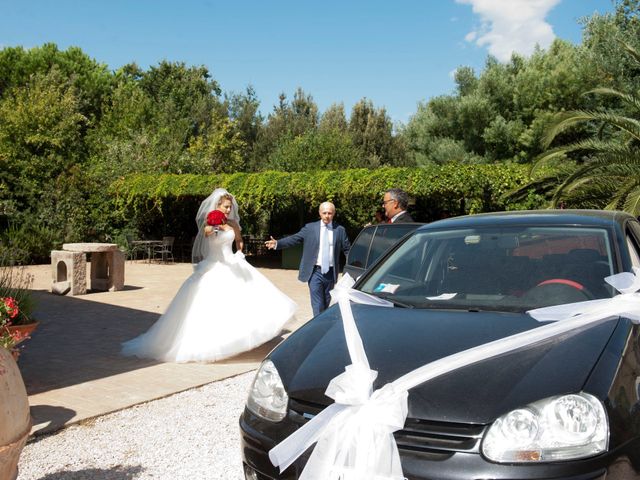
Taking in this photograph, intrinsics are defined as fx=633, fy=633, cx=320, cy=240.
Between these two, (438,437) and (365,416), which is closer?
(438,437)

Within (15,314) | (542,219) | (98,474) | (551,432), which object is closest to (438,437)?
(551,432)

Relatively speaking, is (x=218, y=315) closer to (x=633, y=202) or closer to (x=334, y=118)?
(x=633, y=202)

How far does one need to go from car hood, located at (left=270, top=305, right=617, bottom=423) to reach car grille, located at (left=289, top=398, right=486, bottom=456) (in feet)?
0.09

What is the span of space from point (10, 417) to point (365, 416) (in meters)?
1.74

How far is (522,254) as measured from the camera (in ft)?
13.4

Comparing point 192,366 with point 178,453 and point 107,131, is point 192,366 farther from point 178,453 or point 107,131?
point 107,131

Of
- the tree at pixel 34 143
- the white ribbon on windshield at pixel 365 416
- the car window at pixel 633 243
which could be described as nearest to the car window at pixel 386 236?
the car window at pixel 633 243

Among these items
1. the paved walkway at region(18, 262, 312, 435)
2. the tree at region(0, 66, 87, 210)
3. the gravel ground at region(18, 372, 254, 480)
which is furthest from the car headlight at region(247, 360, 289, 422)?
the tree at region(0, 66, 87, 210)

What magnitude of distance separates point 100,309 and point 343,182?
941 centimetres

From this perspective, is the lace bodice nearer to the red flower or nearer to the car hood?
the red flower

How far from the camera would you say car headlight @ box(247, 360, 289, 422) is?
305 centimetres

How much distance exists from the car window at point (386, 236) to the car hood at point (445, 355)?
3.72m

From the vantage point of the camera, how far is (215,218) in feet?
27.7

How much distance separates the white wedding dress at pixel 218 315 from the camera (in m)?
7.86
